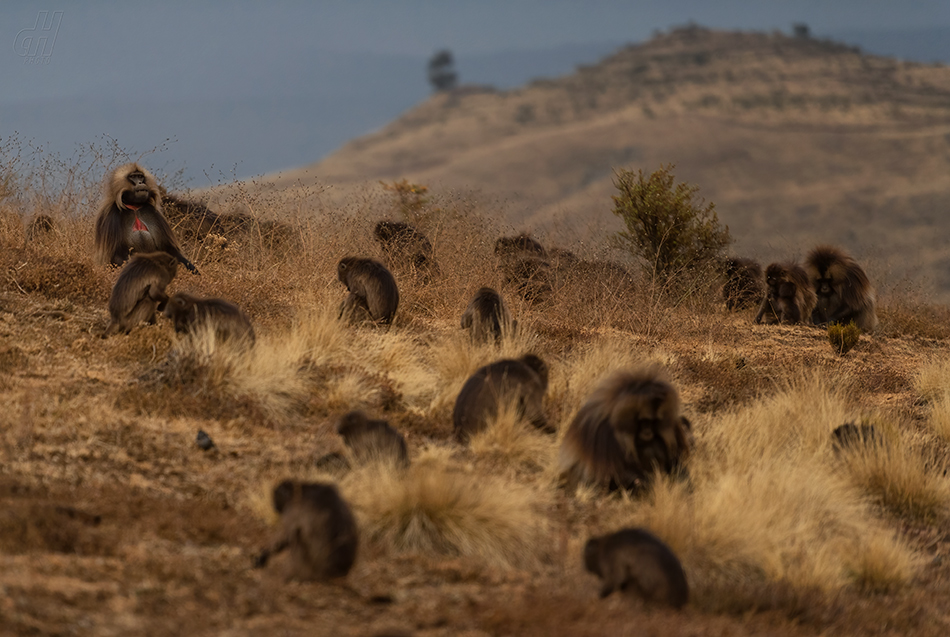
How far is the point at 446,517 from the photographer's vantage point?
19.1 ft

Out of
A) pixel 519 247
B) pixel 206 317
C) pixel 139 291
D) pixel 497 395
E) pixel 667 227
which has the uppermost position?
pixel 667 227

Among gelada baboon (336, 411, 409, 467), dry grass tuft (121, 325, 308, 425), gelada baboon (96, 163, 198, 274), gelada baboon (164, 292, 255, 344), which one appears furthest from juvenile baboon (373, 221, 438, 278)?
gelada baboon (336, 411, 409, 467)

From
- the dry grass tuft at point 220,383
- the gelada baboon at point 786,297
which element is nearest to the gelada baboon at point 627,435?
the dry grass tuft at point 220,383

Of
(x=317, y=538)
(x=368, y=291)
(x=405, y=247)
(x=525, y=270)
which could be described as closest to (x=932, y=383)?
(x=525, y=270)

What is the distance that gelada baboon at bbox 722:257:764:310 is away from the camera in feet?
49.6

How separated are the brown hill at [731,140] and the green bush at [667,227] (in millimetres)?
35378

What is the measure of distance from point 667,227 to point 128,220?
8.30 meters

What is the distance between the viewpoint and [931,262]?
55906 millimetres

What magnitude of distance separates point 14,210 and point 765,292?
10272 mm

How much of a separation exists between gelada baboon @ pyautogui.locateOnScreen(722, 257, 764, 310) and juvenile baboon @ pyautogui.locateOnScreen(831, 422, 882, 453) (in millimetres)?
6831

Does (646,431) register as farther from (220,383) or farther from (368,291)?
(368,291)

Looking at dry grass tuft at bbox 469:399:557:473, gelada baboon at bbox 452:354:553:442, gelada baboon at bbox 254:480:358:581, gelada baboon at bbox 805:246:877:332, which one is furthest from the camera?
gelada baboon at bbox 805:246:877:332

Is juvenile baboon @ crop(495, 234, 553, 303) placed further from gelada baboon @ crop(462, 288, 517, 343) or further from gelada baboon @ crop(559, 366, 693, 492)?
gelada baboon @ crop(559, 366, 693, 492)

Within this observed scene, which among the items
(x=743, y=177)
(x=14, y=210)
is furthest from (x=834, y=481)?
(x=743, y=177)
